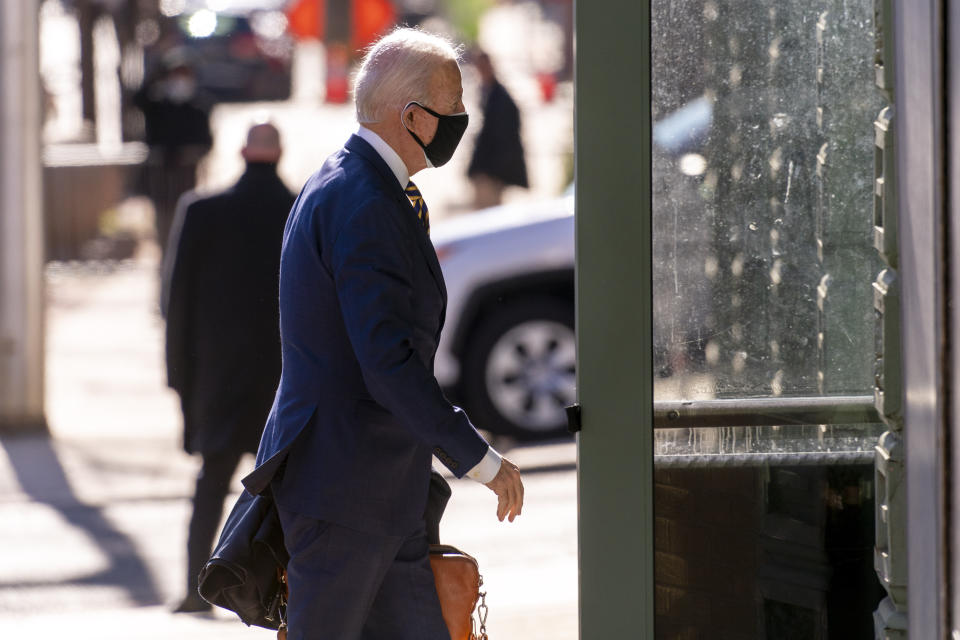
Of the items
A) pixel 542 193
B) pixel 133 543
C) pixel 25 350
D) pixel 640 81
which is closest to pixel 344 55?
pixel 542 193

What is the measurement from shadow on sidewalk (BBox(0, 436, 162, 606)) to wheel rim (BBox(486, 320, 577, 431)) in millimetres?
2103

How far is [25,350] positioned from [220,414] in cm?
310

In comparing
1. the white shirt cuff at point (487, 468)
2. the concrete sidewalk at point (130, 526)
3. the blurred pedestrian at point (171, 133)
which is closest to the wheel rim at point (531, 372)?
the concrete sidewalk at point (130, 526)

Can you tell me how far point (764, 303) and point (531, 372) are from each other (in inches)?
178

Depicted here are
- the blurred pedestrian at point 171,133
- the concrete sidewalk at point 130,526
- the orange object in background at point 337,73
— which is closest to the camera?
the concrete sidewalk at point 130,526

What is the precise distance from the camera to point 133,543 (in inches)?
245

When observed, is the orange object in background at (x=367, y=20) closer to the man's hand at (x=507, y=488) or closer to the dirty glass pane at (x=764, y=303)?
the dirty glass pane at (x=764, y=303)

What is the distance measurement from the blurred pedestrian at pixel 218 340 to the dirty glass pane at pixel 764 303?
262 cm

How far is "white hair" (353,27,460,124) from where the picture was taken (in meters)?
3.02

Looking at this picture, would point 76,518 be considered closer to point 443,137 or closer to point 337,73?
point 443,137

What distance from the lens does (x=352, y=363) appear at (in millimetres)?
2900

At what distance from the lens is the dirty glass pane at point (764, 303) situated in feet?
10.1

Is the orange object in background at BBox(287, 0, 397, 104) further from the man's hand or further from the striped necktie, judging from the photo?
the man's hand

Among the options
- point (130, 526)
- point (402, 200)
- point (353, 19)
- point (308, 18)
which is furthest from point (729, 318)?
point (308, 18)
